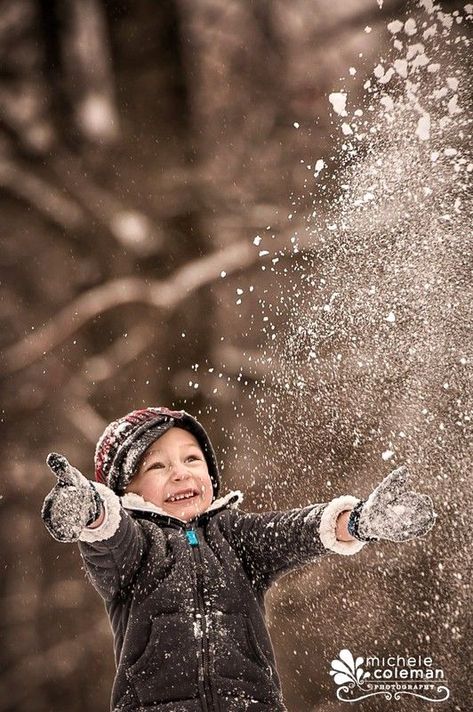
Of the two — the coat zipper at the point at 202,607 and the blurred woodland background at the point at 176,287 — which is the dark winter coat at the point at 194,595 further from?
the blurred woodland background at the point at 176,287

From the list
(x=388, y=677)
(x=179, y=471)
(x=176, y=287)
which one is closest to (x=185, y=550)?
(x=179, y=471)

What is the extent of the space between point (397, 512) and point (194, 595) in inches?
10.9

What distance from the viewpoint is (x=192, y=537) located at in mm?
1045

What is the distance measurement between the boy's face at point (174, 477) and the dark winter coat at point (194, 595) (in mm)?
35

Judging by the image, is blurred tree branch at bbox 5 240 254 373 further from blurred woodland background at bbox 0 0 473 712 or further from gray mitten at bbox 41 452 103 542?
gray mitten at bbox 41 452 103 542

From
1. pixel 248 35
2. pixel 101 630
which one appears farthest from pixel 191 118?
pixel 101 630

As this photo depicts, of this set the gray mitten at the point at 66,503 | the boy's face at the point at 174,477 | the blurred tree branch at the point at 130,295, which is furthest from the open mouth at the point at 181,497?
the blurred tree branch at the point at 130,295

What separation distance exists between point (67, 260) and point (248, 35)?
62 cm

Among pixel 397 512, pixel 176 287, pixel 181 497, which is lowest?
pixel 397 512

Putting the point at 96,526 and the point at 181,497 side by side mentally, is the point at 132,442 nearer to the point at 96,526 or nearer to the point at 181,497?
the point at 181,497

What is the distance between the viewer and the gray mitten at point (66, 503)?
84 cm

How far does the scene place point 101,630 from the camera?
1712 millimetres

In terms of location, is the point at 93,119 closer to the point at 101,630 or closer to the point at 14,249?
the point at 14,249

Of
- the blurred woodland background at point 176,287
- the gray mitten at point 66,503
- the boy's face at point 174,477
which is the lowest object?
the gray mitten at point 66,503
